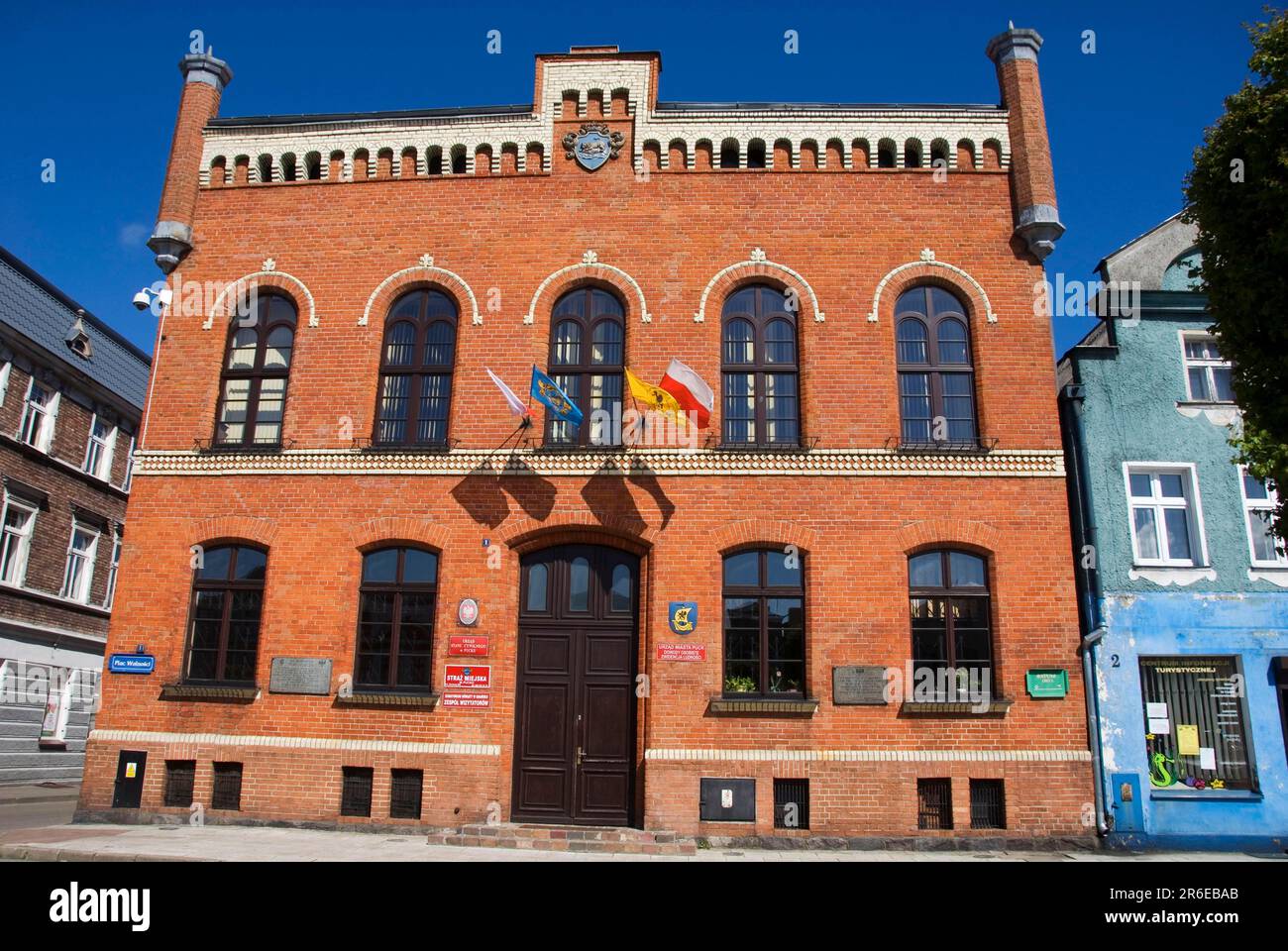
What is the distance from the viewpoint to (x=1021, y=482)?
49.8 feet

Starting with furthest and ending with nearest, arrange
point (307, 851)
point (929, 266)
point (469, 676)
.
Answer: point (929, 266), point (469, 676), point (307, 851)

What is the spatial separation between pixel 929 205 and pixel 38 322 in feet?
78.8

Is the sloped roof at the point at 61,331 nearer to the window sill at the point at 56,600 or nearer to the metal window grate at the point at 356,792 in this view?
the window sill at the point at 56,600

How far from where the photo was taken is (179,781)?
15062 millimetres

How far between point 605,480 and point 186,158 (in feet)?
34.9

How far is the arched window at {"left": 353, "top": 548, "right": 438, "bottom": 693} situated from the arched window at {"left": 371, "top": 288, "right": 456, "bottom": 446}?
2144 mm

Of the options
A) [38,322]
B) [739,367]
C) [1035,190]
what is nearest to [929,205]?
[1035,190]

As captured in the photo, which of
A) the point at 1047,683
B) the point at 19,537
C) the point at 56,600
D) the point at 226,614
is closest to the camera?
the point at 1047,683

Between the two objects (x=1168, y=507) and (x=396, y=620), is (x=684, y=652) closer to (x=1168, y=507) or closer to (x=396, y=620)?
(x=396, y=620)

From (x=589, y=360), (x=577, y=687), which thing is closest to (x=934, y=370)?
(x=589, y=360)

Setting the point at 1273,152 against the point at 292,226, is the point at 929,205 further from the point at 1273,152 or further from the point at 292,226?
the point at 292,226

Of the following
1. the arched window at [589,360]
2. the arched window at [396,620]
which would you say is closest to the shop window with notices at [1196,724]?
the arched window at [589,360]

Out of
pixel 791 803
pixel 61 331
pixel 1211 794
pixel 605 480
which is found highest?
pixel 61 331

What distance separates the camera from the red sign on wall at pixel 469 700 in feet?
48.0
